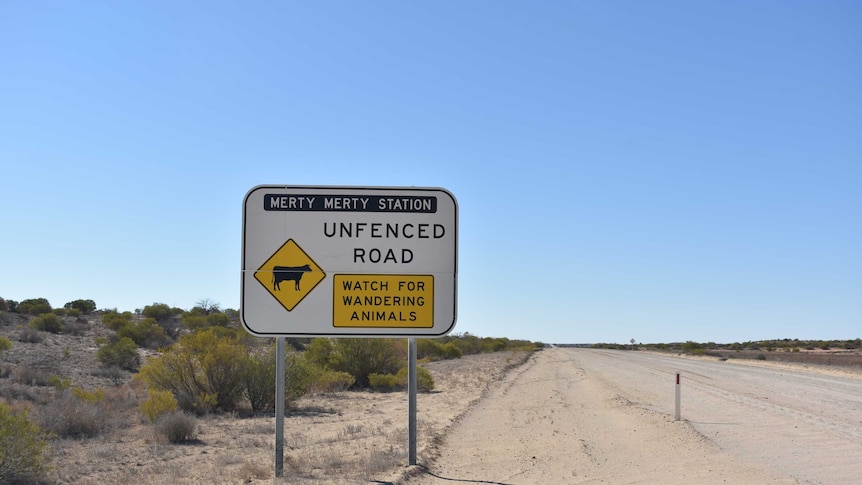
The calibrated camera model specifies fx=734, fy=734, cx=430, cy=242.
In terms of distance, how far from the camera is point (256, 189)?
10031 mm

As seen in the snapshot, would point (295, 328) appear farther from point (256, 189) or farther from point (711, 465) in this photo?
point (711, 465)

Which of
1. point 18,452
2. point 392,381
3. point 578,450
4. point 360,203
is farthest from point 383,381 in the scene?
point 360,203

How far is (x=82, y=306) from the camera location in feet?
197

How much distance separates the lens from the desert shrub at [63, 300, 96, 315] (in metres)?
59.2

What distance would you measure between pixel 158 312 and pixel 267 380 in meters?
44.0

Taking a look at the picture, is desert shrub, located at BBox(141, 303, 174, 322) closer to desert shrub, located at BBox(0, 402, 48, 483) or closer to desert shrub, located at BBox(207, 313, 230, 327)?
desert shrub, located at BBox(207, 313, 230, 327)

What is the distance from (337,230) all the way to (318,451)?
14.7 feet

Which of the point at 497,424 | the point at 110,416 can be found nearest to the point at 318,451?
the point at 497,424

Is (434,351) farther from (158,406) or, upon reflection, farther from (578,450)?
(578,450)

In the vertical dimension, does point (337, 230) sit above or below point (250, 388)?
above

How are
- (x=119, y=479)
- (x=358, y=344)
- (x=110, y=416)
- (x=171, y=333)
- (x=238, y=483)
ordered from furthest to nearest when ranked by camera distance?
(x=171, y=333), (x=358, y=344), (x=110, y=416), (x=119, y=479), (x=238, y=483)

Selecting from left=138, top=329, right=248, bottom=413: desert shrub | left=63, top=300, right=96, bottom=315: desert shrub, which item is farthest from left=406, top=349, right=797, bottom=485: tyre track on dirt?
left=63, top=300, right=96, bottom=315: desert shrub

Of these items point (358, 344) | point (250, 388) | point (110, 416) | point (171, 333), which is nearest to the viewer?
point (110, 416)

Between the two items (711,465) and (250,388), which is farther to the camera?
(250,388)
